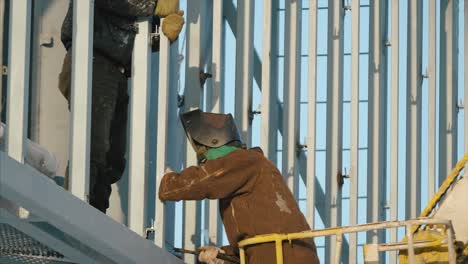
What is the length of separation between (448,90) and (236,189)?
491 cm

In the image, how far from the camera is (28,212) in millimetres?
8406

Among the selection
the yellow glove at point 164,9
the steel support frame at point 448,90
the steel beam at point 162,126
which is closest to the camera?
the steel beam at point 162,126

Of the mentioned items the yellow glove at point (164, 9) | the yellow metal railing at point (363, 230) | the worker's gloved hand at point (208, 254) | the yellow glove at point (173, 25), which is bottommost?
the worker's gloved hand at point (208, 254)

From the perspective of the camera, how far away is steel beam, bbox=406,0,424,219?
1352cm

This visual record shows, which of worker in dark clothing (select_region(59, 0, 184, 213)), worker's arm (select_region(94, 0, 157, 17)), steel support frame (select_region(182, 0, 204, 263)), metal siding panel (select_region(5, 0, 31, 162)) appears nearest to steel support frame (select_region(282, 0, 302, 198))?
steel support frame (select_region(182, 0, 204, 263))

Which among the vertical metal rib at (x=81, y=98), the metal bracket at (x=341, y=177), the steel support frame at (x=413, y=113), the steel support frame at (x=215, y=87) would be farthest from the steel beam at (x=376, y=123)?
the vertical metal rib at (x=81, y=98)

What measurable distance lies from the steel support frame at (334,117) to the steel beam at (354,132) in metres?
0.10

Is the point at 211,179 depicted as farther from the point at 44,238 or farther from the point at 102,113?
the point at 44,238

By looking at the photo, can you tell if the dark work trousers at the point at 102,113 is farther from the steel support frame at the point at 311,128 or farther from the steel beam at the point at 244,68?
the steel support frame at the point at 311,128

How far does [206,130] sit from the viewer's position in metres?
9.73

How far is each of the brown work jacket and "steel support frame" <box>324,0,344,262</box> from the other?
9.17 ft

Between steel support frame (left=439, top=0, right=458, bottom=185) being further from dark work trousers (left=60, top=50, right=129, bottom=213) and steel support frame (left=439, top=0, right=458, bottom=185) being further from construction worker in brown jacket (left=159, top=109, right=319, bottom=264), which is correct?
construction worker in brown jacket (left=159, top=109, right=319, bottom=264)

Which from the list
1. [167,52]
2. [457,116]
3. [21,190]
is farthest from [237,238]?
[457,116]

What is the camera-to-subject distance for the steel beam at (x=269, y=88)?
451 inches
